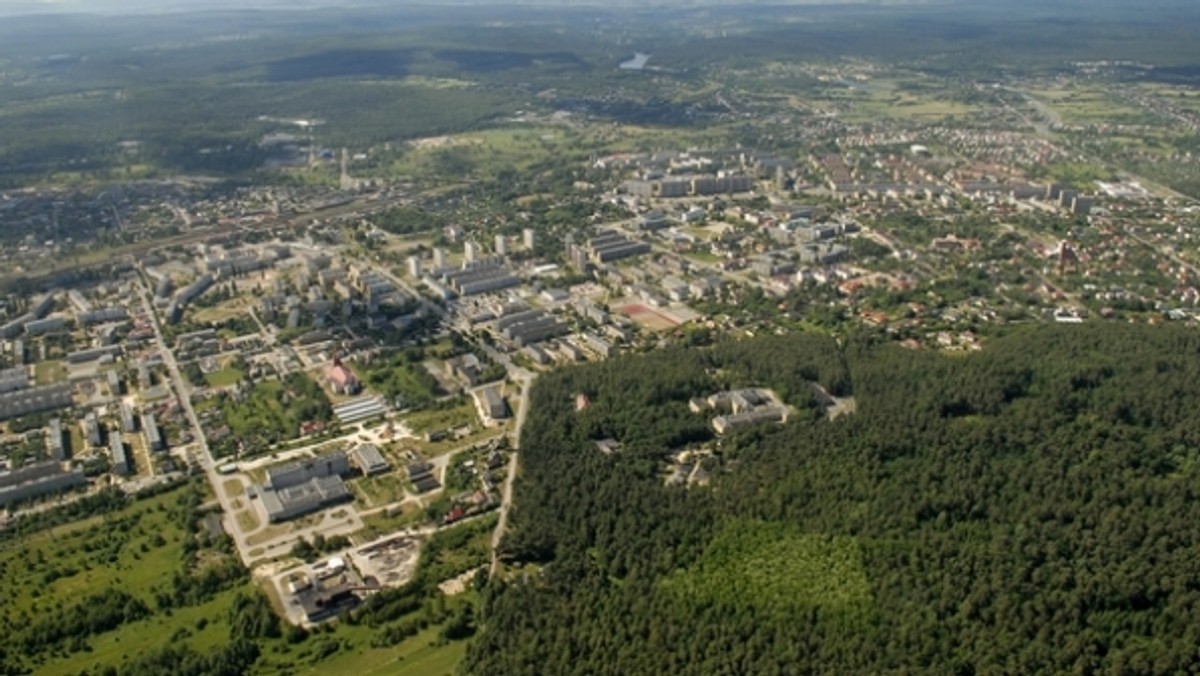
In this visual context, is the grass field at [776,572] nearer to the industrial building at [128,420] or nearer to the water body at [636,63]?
the industrial building at [128,420]

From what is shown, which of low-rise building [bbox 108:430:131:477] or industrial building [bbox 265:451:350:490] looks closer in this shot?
industrial building [bbox 265:451:350:490]

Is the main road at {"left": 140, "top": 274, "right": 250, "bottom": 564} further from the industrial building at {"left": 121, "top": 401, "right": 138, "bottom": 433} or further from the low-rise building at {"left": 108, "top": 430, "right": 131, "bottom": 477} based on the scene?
the low-rise building at {"left": 108, "top": 430, "right": 131, "bottom": 477}

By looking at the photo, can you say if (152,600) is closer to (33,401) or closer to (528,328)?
(33,401)

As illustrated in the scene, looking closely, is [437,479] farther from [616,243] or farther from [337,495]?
[616,243]

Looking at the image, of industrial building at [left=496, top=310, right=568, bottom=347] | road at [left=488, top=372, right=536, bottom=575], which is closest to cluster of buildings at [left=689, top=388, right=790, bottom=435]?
road at [left=488, top=372, right=536, bottom=575]

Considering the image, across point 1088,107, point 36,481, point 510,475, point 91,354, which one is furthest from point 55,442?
point 1088,107
